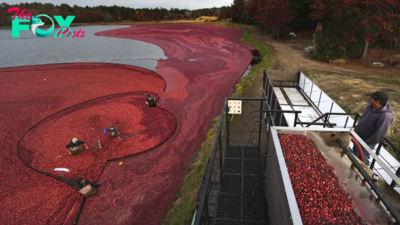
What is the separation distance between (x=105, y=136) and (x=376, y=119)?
35.1ft

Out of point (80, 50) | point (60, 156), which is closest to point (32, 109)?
point (60, 156)

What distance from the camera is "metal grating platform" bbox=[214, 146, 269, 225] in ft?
13.9

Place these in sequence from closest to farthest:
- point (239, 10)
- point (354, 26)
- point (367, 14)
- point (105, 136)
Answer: point (105, 136) → point (367, 14) → point (354, 26) → point (239, 10)

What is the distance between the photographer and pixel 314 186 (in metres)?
3.56

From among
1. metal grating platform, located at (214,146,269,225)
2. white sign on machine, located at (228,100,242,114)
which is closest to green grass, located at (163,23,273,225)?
metal grating platform, located at (214,146,269,225)

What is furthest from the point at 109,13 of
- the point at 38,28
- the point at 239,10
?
the point at 239,10

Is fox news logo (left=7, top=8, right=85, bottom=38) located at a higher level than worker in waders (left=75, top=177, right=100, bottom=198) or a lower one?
higher

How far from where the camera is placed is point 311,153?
4035mm

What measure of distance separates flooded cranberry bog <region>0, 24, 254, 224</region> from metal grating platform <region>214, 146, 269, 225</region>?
303cm

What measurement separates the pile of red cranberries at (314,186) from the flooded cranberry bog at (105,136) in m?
4.75

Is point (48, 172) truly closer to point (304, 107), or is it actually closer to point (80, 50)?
point (304, 107)

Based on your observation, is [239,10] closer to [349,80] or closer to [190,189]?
[349,80]

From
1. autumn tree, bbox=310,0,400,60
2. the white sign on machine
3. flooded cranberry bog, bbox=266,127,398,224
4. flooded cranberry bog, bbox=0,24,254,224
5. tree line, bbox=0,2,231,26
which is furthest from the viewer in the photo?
tree line, bbox=0,2,231,26

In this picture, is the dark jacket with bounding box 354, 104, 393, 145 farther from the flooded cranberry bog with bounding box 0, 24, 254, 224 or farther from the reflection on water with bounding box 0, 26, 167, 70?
the reflection on water with bounding box 0, 26, 167, 70
